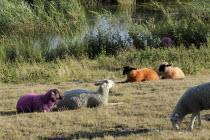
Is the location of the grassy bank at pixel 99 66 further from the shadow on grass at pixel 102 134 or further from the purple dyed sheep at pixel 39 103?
the shadow on grass at pixel 102 134

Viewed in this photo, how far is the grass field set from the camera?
6629mm

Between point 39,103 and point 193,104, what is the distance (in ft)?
11.4

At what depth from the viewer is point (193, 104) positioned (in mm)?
6559

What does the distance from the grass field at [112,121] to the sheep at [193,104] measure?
0.62 ft

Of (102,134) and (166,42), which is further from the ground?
(166,42)

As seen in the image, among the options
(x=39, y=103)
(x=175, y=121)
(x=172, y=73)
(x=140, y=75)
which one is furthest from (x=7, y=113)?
(x=172, y=73)

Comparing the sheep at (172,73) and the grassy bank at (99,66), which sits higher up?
the grassy bank at (99,66)

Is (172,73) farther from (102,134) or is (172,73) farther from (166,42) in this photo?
(102,134)

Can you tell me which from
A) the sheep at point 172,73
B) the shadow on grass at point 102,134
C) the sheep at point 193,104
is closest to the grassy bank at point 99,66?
the sheep at point 172,73

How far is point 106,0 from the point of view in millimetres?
33188

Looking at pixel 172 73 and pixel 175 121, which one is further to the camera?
pixel 172 73

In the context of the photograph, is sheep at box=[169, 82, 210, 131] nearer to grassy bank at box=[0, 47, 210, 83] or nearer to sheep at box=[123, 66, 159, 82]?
sheep at box=[123, 66, 159, 82]

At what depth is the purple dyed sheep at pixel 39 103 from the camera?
27.5ft

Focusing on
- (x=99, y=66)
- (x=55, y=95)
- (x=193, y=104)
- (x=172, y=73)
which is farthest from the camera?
(x=99, y=66)
